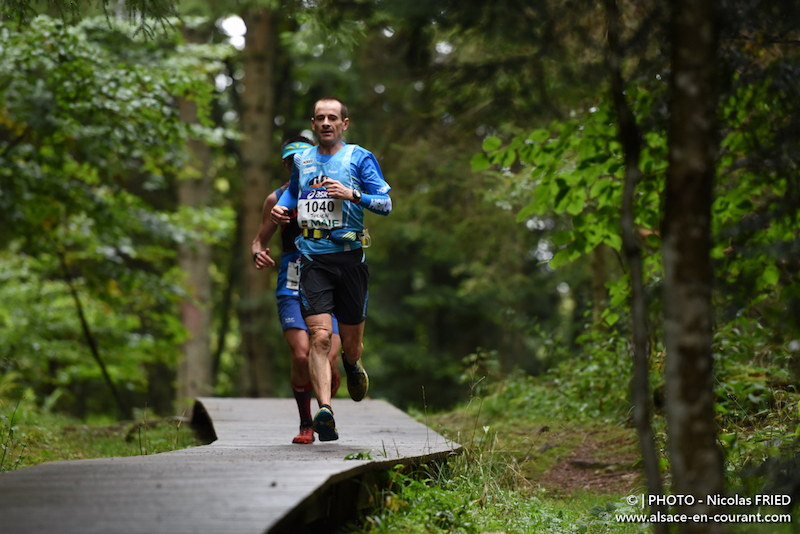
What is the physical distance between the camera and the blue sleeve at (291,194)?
5.33 meters

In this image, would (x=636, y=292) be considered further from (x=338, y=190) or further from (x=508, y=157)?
(x=338, y=190)

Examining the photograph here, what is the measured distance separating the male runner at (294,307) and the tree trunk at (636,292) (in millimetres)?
2783

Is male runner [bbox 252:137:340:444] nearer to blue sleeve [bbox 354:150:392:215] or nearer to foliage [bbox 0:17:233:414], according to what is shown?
blue sleeve [bbox 354:150:392:215]

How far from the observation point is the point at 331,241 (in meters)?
5.00

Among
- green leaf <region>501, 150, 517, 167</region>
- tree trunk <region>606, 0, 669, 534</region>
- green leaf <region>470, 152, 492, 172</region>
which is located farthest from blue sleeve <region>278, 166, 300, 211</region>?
tree trunk <region>606, 0, 669, 534</region>

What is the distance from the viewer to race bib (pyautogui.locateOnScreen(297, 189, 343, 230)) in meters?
4.95

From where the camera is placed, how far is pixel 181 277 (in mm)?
14797

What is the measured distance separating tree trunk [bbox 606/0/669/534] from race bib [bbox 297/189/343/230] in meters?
2.36

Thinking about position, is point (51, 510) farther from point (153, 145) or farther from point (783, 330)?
point (153, 145)

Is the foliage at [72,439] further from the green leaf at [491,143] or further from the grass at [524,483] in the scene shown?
the green leaf at [491,143]

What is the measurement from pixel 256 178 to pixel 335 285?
1160 centimetres

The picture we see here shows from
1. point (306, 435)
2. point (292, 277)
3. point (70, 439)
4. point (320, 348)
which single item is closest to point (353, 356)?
point (320, 348)

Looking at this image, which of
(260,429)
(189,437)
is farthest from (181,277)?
(260,429)

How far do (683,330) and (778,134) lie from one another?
142cm
